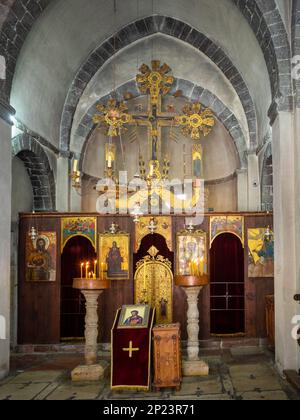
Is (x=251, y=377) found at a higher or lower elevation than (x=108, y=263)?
lower

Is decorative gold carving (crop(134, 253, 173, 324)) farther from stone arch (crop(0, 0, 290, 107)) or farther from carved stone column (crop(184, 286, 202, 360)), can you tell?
stone arch (crop(0, 0, 290, 107))

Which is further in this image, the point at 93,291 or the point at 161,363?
the point at 93,291

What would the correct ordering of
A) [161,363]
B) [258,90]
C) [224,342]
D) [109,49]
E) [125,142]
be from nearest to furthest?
[161,363] → [224,342] → [258,90] → [109,49] → [125,142]

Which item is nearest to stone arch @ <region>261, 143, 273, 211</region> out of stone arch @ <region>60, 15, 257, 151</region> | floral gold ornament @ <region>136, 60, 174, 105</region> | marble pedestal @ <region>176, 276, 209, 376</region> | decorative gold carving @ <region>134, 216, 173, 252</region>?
stone arch @ <region>60, 15, 257, 151</region>

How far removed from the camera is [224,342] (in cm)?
888

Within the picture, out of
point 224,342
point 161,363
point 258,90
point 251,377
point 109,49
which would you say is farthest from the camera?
point 109,49

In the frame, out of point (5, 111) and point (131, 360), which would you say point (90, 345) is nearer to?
point (131, 360)

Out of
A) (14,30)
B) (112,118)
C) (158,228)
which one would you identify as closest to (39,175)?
(112,118)

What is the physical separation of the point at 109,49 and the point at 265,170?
469 centimetres

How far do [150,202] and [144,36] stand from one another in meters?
3.96

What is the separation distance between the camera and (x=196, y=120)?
10648 mm

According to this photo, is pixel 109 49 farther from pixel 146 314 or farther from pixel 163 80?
pixel 146 314

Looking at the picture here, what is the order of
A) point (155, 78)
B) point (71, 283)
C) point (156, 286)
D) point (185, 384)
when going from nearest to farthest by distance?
point (185, 384), point (156, 286), point (71, 283), point (155, 78)

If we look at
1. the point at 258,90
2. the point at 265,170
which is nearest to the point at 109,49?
the point at 258,90
